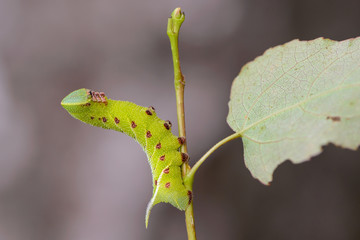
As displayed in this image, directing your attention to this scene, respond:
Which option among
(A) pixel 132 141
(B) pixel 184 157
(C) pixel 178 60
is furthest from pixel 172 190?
(A) pixel 132 141

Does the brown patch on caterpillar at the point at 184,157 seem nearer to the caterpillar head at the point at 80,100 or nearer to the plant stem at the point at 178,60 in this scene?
the plant stem at the point at 178,60

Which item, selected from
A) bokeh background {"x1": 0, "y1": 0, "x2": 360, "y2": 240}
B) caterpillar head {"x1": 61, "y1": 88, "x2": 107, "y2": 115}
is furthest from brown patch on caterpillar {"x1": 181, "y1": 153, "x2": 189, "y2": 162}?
bokeh background {"x1": 0, "y1": 0, "x2": 360, "y2": 240}

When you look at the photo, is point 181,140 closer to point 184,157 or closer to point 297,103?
point 184,157

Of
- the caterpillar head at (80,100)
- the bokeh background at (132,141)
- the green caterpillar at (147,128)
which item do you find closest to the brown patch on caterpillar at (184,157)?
the green caterpillar at (147,128)

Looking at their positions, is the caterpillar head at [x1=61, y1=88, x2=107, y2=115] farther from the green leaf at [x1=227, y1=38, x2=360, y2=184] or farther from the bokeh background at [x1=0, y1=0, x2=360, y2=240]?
the bokeh background at [x1=0, y1=0, x2=360, y2=240]

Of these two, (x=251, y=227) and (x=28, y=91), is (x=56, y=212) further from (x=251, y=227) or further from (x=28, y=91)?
(x=251, y=227)

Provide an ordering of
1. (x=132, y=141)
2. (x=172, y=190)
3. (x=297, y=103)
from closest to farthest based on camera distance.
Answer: (x=297, y=103)
(x=172, y=190)
(x=132, y=141)
